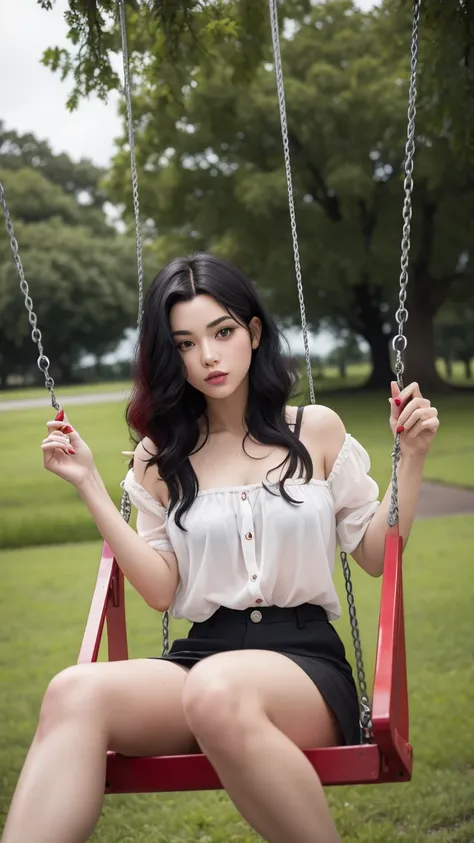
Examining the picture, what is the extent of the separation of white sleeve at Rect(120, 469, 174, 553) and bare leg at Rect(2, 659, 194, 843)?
0.92ft

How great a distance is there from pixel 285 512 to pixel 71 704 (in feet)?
1.89

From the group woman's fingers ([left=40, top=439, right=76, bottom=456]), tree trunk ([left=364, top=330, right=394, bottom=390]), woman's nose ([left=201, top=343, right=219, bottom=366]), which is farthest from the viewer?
tree trunk ([left=364, top=330, right=394, bottom=390])

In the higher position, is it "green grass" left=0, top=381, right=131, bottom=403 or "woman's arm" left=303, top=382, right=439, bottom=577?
"woman's arm" left=303, top=382, right=439, bottom=577

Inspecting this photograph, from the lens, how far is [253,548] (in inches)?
89.0

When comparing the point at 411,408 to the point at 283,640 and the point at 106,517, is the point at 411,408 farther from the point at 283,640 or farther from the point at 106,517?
the point at 106,517

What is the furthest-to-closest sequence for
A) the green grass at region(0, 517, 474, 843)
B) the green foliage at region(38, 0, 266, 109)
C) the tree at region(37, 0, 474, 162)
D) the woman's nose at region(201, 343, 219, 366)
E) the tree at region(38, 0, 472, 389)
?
the tree at region(38, 0, 472, 389) < the tree at region(37, 0, 474, 162) < the green foliage at region(38, 0, 266, 109) < the green grass at region(0, 517, 474, 843) < the woman's nose at region(201, 343, 219, 366)

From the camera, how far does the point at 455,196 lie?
1830 centimetres

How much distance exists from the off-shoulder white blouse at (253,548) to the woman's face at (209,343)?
0.75 ft

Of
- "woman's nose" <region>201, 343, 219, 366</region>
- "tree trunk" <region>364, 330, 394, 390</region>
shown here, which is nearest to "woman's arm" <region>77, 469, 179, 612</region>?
"woman's nose" <region>201, 343, 219, 366</region>

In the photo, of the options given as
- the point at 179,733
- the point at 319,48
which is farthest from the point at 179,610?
the point at 319,48

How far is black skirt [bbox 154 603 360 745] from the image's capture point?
7.27 ft

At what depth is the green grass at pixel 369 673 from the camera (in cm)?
360

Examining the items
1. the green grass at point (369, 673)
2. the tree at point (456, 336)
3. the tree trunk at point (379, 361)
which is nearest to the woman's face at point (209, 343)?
the green grass at point (369, 673)

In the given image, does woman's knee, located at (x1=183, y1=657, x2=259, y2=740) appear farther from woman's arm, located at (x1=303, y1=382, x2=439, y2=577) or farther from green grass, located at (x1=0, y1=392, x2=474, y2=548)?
green grass, located at (x1=0, y1=392, x2=474, y2=548)
